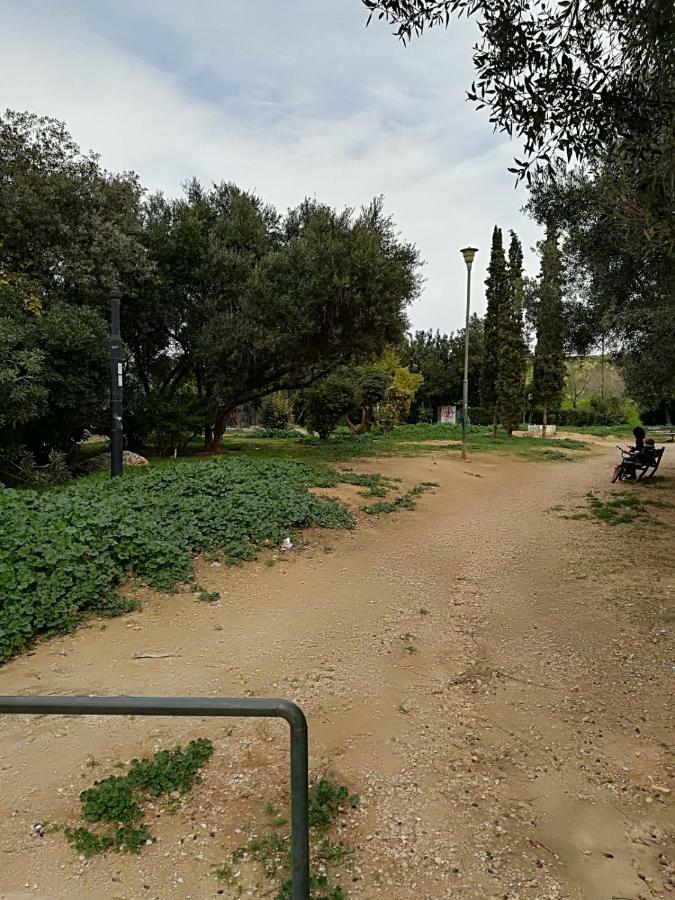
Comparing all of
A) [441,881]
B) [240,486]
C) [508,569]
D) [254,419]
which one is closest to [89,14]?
[240,486]

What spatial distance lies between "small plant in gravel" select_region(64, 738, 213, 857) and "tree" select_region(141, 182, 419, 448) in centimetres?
906

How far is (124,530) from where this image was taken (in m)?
5.14

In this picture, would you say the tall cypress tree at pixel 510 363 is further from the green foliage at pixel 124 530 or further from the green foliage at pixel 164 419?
the green foliage at pixel 124 530

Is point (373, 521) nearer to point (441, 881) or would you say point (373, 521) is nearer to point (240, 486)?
point (240, 486)

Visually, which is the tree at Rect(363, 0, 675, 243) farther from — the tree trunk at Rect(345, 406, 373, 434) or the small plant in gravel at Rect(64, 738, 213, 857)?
the tree trunk at Rect(345, 406, 373, 434)

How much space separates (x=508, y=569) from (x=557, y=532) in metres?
1.87

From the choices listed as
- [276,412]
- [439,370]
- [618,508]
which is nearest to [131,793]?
[618,508]

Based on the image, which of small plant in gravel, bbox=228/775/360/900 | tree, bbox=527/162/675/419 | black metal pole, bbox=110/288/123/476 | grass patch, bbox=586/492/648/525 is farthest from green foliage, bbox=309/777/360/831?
tree, bbox=527/162/675/419

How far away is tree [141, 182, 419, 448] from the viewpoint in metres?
10.8

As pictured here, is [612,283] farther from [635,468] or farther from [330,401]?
[330,401]

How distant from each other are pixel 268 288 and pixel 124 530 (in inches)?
290

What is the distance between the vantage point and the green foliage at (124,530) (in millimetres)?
4156

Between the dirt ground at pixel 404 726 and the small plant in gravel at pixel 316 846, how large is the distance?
0.06 m

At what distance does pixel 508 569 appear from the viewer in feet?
19.3
